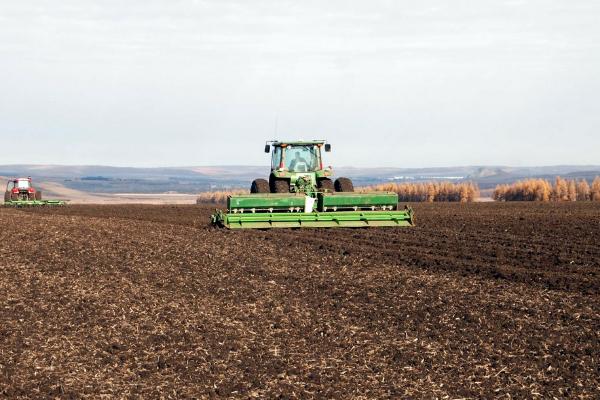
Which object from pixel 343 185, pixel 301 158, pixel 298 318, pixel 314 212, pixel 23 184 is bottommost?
pixel 298 318

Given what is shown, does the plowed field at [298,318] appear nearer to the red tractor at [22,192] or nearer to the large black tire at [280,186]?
the large black tire at [280,186]

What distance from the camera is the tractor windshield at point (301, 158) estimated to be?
3069 centimetres

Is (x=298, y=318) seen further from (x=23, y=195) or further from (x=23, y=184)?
(x=23, y=184)

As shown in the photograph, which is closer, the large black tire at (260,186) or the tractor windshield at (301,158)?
the large black tire at (260,186)

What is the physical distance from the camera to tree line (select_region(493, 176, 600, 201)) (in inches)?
2559

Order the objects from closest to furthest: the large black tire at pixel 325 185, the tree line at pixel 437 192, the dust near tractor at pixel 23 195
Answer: the large black tire at pixel 325 185 < the dust near tractor at pixel 23 195 < the tree line at pixel 437 192

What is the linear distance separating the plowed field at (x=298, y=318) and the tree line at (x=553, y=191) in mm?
41814

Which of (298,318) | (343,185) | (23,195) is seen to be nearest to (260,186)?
(343,185)

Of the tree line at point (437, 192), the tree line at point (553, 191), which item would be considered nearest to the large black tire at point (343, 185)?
the tree line at point (553, 191)

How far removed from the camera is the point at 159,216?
37.7m

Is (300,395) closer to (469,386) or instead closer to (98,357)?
(469,386)

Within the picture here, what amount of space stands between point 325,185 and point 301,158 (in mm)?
1885

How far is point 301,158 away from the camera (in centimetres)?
3081

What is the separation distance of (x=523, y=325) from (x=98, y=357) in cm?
613
